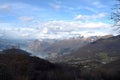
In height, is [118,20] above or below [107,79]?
above

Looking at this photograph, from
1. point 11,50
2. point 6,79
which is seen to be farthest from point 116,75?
point 11,50

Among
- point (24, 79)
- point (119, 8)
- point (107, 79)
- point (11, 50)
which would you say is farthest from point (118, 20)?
point (11, 50)

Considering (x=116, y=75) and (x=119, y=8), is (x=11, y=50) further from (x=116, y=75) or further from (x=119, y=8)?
(x=119, y=8)

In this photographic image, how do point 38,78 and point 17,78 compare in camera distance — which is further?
point 38,78

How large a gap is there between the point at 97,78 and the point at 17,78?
876cm

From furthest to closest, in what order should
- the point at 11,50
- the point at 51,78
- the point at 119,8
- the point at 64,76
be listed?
the point at 11,50 → the point at 64,76 → the point at 51,78 → the point at 119,8

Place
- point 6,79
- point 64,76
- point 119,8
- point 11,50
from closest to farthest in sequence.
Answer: point 119,8
point 6,79
point 64,76
point 11,50

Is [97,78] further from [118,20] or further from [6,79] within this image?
[118,20]

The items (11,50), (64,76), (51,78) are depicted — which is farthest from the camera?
(11,50)

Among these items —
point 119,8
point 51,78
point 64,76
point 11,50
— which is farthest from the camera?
point 11,50

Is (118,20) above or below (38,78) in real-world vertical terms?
above

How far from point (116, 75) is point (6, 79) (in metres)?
11.8

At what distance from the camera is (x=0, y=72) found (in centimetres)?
2297

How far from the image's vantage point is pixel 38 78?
28.1 m
